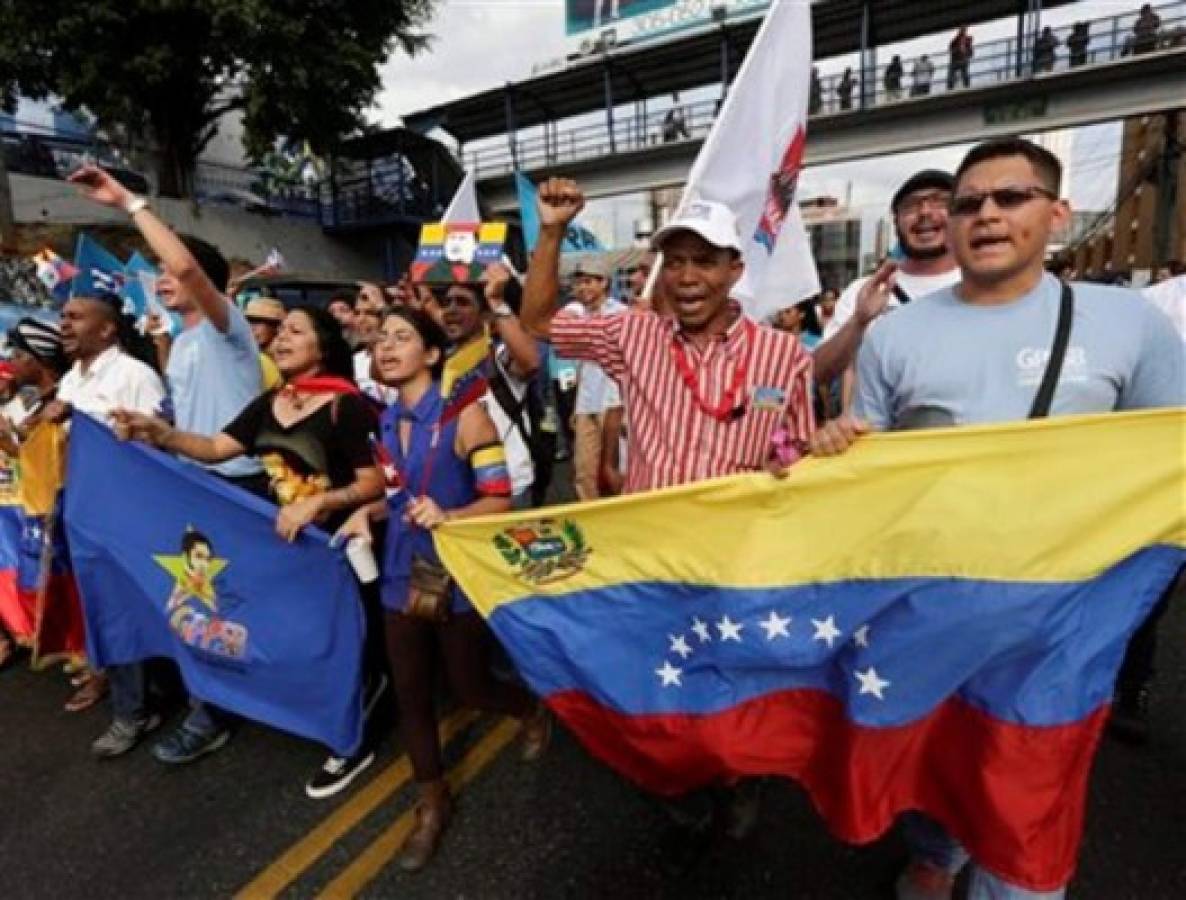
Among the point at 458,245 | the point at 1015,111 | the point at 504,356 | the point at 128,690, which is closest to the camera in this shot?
the point at 128,690

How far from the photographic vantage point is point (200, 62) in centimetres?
2183

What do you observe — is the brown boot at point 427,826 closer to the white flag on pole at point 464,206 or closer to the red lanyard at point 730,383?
the red lanyard at point 730,383

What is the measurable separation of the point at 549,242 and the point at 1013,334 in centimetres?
127

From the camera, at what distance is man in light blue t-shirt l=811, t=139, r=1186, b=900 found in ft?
6.03

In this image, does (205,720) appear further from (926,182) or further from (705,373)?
(926,182)

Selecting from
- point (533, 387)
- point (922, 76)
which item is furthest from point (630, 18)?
point (533, 387)

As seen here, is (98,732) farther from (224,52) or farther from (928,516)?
(224,52)

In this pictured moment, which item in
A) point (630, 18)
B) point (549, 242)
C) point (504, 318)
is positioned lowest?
point (504, 318)

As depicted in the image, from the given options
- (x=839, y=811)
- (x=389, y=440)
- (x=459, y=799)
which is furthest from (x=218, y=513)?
(x=839, y=811)

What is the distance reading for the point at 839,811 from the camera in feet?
6.50

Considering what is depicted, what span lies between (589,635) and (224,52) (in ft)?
80.1

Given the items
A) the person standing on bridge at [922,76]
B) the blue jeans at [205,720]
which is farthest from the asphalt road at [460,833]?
the person standing on bridge at [922,76]

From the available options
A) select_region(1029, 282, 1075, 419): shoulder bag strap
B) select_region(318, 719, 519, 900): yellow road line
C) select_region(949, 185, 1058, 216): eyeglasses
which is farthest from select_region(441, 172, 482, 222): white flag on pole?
select_region(1029, 282, 1075, 419): shoulder bag strap

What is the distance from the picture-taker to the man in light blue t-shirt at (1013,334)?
184 cm
